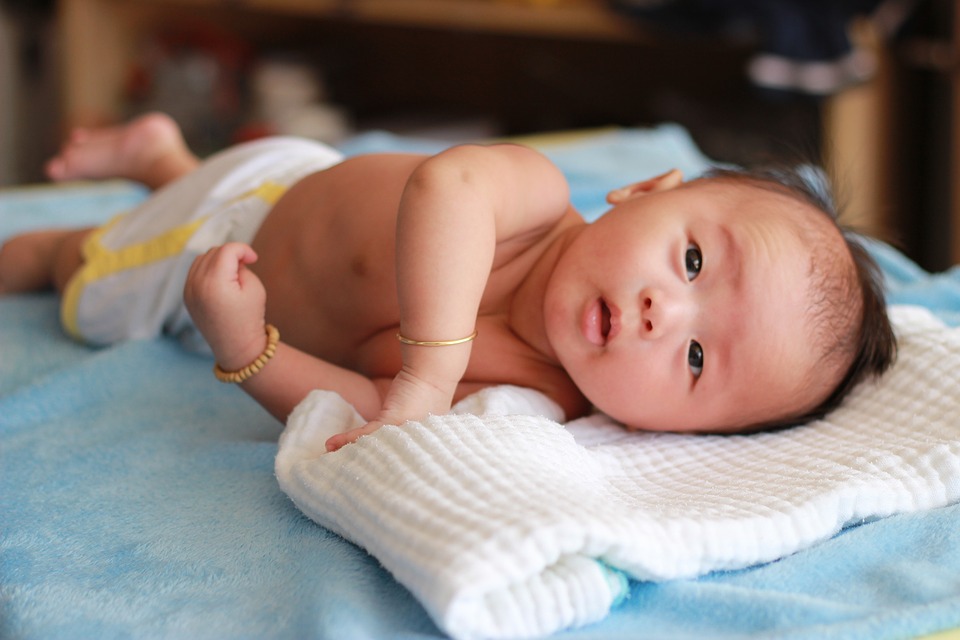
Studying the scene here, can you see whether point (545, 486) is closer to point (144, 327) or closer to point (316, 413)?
point (316, 413)

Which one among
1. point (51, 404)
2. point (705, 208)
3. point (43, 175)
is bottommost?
point (43, 175)

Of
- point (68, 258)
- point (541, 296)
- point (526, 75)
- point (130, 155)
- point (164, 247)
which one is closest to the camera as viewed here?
point (541, 296)

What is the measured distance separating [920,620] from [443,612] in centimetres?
32

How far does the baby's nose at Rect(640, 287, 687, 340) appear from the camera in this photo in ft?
2.96

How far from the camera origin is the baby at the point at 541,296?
824 millimetres

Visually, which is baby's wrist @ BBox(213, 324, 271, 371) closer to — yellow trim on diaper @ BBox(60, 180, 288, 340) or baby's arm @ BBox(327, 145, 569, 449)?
baby's arm @ BBox(327, 145, 569, 449)

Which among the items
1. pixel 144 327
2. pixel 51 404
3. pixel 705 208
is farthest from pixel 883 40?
pixel 51 404

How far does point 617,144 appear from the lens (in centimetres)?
187

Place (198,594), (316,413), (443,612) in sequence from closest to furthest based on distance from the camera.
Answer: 1. (443,612)
2. (198,594)
3. (316,413)

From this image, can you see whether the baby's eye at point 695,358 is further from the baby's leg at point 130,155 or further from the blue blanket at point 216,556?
the baby's leg at point 130,155

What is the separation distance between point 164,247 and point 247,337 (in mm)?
341

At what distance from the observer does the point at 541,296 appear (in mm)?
1005

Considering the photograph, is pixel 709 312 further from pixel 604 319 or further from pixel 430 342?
pixel 430 342

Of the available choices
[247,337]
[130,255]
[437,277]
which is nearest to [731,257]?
[437,277]
